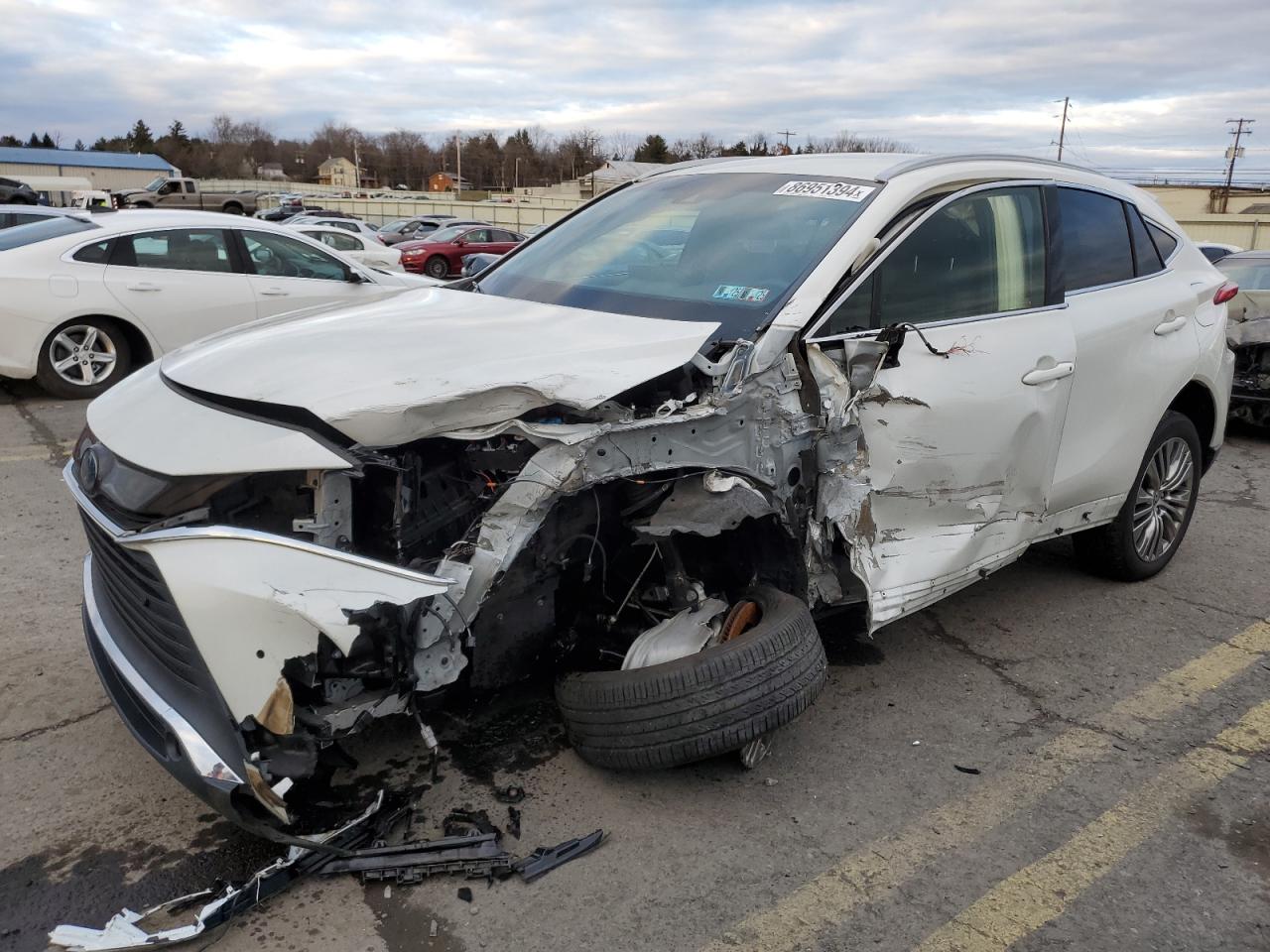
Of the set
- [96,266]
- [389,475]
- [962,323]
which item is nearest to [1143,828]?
[962,323]

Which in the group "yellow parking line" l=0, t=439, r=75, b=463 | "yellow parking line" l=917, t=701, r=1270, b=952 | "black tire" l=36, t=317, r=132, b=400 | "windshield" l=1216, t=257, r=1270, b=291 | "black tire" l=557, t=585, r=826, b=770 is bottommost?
"yellow parking line" l=917, t=701, r=1270, b=952

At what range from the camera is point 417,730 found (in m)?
3.24

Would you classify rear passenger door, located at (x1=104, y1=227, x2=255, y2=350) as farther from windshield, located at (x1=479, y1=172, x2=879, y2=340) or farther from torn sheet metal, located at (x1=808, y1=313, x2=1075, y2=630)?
torn sheet metal, located at (x1=808, y1=313, x2=1075, y2=630)

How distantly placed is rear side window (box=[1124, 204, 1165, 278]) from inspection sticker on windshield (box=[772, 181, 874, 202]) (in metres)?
1.64

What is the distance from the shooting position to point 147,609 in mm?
2449

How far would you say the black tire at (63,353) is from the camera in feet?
25.3

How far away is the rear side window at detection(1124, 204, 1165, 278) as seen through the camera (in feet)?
14.3

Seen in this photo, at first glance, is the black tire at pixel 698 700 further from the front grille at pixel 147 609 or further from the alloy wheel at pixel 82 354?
the alloy wheel at pixel 82 354

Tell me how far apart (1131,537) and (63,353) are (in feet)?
25.7

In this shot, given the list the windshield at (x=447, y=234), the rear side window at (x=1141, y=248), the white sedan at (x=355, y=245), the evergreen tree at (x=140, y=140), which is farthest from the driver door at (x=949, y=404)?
the evergreen tree at (x=140, y=140)

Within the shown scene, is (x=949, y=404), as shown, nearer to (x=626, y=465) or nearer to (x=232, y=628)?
(x=626, y=465)

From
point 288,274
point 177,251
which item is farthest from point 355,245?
point 177,251

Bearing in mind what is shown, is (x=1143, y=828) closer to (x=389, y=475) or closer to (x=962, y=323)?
(x=962, y=323)

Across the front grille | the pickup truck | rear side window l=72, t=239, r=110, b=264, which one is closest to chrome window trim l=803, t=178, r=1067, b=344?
the front grille
